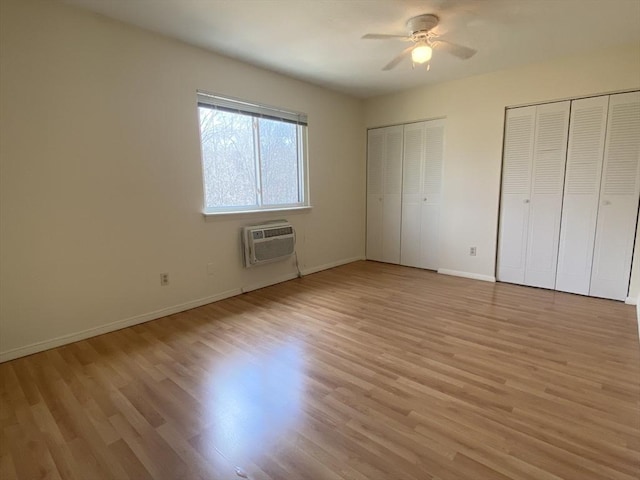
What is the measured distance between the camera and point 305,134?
4250mm

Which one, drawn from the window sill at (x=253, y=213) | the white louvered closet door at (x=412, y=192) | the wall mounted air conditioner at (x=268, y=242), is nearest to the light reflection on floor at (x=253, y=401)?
the wall mounted air conditioner at (x=268, y=242)

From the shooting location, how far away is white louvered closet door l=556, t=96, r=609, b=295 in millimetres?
3287

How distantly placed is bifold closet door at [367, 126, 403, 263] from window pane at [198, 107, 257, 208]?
2110mm

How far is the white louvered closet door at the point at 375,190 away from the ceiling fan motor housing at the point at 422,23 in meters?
2.30

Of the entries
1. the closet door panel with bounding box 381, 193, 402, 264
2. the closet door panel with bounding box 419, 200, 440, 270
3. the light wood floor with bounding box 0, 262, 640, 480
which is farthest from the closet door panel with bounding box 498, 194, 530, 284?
the closet door panel with bounding box 381, 193, 402, 264

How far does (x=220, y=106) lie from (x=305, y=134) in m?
1.24

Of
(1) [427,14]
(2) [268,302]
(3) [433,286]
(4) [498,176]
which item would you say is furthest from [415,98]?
(2) [268,302]

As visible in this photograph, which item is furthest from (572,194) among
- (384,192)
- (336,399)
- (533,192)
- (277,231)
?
(336,399)

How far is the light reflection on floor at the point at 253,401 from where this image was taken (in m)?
1.53

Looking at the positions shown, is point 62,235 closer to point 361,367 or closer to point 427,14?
point 361,367

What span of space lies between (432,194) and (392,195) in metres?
0.62

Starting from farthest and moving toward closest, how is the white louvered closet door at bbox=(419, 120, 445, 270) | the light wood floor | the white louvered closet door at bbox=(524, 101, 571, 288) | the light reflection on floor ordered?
the white louvered closet door at bbox=(419, 120, 445, 270) < the white louvered closet door at bbox=(524, 101, 571, 288) < the light reflection on floor < the light wood floor

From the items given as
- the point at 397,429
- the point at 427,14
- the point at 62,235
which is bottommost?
the point at 397,429

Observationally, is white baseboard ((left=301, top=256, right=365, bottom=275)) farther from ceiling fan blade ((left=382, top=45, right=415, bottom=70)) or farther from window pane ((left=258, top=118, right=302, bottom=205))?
ceiling fan blade ((left=382, top=45, right=415, bottom=70))
